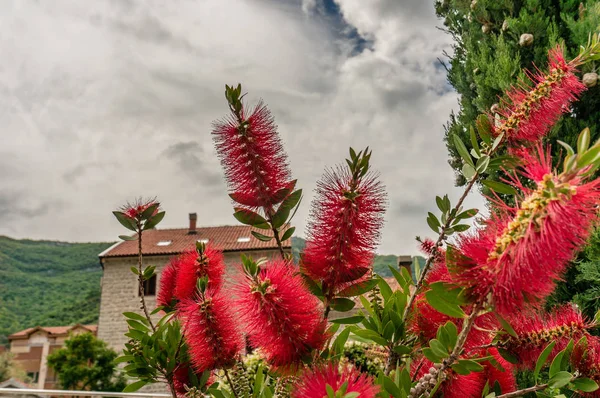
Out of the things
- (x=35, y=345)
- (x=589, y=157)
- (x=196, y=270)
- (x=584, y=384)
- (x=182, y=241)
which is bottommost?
(x=584, y=384)

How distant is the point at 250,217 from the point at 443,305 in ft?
1.51

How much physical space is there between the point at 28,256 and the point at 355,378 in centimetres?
6176

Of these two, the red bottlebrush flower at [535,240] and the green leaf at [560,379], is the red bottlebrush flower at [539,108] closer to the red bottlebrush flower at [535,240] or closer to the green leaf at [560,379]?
the red bottlebrush flower at [535,240]

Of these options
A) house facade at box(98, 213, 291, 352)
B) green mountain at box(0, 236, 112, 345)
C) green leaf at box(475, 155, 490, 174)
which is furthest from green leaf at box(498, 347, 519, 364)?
green mountain at box(0, 236, 112, 345)

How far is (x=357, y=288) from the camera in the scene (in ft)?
2.92

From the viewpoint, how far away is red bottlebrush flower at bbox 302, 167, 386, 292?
817 mm

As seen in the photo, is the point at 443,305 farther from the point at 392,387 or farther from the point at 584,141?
the point at 584,141

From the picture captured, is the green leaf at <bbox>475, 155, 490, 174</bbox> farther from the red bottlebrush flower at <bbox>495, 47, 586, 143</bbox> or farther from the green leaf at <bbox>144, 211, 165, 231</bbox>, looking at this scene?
the green leaf at <bbox>144, 211, 165, 231</bbox>

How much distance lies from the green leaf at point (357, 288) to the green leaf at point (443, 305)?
205 millimetres

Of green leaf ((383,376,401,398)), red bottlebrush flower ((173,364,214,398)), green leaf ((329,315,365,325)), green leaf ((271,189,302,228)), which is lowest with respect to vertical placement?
green leaf ((383,376,401,398))

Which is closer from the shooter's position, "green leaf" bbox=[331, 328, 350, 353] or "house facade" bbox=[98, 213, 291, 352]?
"green leaf" bbox=[331, 328, 350, 353]

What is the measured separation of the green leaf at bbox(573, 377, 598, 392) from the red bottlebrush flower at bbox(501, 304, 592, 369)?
6 centimetres

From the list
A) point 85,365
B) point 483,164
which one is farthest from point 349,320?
point 85,365

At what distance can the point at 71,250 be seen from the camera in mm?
54094
